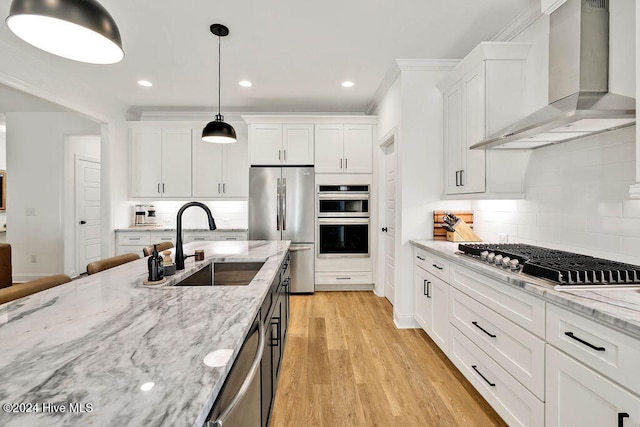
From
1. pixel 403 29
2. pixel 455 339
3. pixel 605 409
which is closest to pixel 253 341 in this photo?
pixel 605 409

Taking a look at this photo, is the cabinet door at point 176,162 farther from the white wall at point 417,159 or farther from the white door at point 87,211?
the white wall at point 417,159

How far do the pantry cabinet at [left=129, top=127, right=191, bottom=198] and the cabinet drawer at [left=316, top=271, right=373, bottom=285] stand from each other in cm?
250

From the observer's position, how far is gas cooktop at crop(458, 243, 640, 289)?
1.32 m

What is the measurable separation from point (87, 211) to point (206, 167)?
2475 mm

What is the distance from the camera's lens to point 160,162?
4.66 metres

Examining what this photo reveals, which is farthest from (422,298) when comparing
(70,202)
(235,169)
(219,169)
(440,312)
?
(70,202)

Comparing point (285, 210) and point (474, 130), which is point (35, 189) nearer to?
point (285, 210)

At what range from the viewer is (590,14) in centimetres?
160

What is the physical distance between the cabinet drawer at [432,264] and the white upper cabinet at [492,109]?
26.4 inches

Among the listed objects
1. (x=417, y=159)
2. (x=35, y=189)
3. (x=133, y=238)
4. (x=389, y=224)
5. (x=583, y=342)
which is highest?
(x=417, y=159)

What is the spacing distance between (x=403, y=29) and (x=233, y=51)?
165cm

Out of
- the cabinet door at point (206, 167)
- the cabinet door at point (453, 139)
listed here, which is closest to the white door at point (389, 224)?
the cabinet door at point (453, 139)

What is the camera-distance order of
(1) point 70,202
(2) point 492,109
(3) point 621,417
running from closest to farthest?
1. (3) point 621,417
2. (2) point 492,109
3. (1) point 70,202

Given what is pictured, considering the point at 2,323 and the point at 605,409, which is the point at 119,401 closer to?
the point at 2,323
